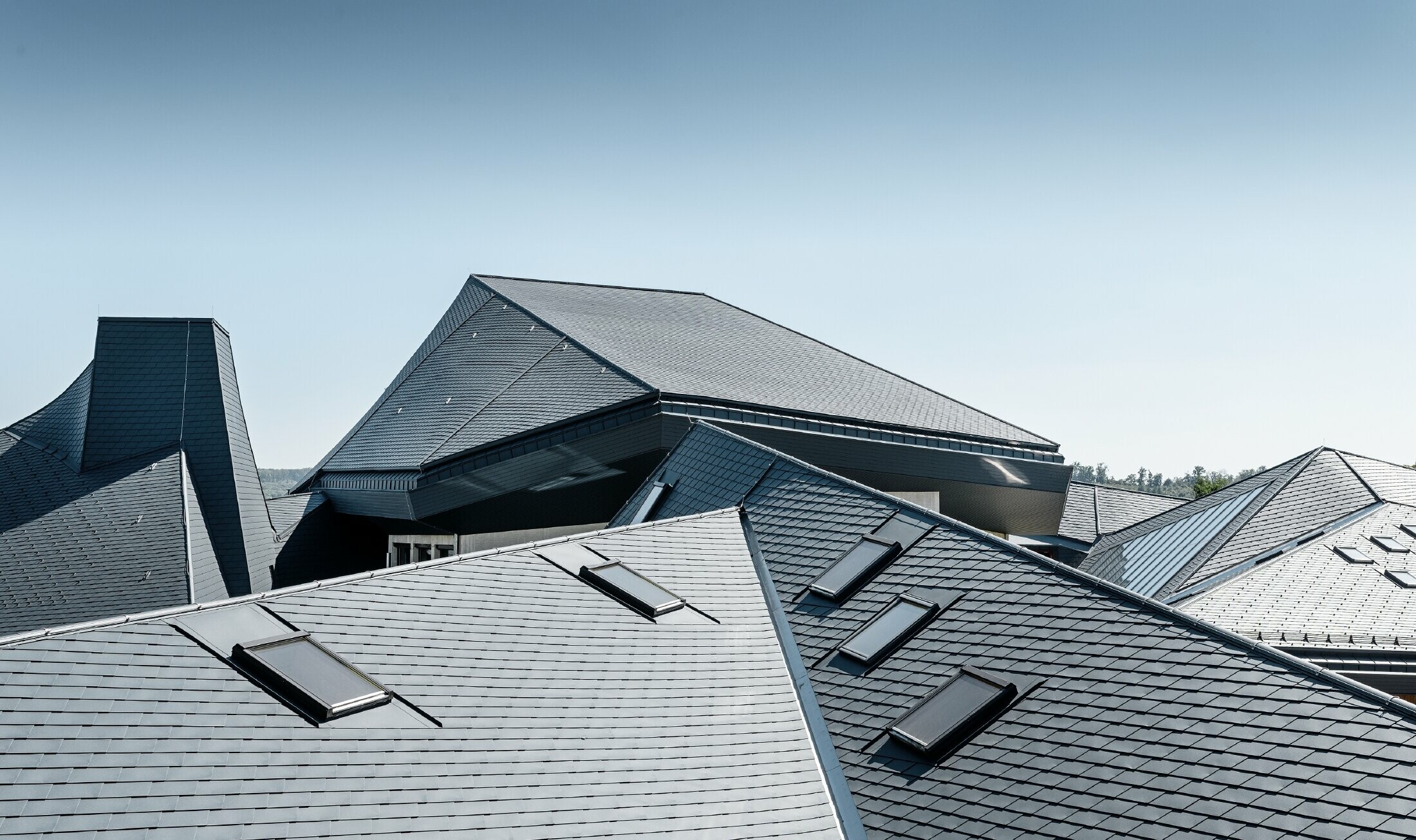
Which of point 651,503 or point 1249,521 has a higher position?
point 1249,521

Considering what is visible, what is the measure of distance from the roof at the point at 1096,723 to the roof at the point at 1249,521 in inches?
357

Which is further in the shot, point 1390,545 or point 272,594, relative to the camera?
point 1390,545

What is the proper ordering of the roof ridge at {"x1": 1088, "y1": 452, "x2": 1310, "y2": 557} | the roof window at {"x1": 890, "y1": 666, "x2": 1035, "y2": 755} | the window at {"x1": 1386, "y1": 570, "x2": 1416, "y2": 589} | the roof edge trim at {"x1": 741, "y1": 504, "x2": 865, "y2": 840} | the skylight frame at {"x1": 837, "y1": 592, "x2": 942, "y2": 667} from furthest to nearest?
1. the roof ridge at {"x1": 1088, "y1": 452, "x2": 1310, "y2": 557}
2. the window at {"x1": 1386, "y1": 570, "x2": 1416, "y2": 589}
3. the skylight frame at {"x1": 837, "y1": 592, "x2": 942, "y2": 667}
4. the roof window at {"x1": 890, "y1": 666, "x2": 1035, "y2": 755}
5. the roof edge trim at {"x1": 741, "y1": 504, "x2": 865, "y2": 840}

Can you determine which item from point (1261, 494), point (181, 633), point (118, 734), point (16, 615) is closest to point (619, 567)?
point (181, 633)

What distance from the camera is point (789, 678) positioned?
33.3ft

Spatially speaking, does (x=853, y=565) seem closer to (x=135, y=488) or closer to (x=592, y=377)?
(x=592, y=377)

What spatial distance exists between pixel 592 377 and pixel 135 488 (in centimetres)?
865

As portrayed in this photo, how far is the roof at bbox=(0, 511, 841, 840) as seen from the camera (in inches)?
244

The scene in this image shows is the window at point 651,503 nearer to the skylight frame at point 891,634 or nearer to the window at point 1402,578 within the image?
the skylight frame at point 891,634

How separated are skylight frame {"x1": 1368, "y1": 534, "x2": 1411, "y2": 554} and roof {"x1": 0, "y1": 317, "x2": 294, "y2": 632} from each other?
20.5 meters

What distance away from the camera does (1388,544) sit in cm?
1973

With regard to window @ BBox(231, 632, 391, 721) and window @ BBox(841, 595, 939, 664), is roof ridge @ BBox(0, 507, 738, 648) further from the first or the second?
window @ BBox(841, 595, 939, 664)

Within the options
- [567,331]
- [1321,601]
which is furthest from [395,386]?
[1321,601]

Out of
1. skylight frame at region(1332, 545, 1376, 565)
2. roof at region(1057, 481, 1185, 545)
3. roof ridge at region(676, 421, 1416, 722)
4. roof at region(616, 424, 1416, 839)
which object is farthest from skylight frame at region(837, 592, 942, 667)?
roof at region(1057, 481, 1185, 545)
